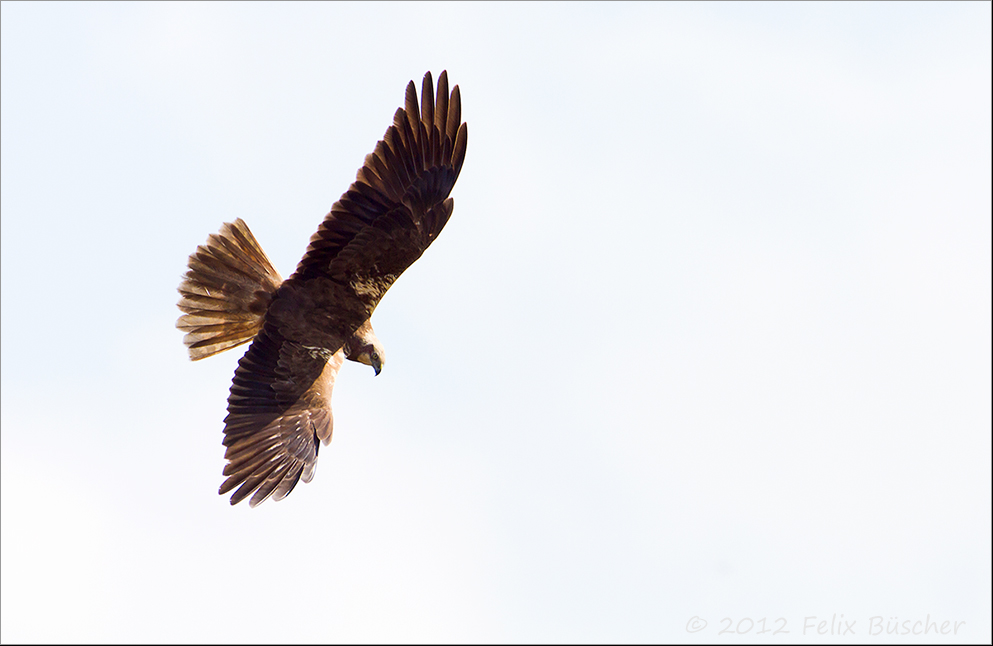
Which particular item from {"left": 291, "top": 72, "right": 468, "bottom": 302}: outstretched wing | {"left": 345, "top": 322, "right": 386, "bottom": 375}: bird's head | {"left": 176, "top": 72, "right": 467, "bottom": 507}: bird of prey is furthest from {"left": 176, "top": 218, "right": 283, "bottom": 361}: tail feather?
{"left": 291, "top": 72, "right": 468, "bottom": 302}: outstretched wing

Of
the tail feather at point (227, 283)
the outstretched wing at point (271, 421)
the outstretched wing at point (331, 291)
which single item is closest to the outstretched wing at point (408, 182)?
the outstretched wing at point (331, 291)

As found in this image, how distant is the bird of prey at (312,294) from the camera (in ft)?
26.4

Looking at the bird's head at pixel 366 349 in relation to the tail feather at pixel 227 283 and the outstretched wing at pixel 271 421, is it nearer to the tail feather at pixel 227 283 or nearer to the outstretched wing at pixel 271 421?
the outstretched wing at pixel 271 421

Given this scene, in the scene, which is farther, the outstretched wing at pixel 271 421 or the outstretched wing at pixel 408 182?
the outstretched wing at pixel 271 421

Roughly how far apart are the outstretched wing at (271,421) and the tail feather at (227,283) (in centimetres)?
32

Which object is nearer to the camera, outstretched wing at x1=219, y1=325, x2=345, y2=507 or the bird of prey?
the bird of prey

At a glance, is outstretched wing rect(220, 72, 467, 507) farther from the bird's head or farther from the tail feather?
the tail feather

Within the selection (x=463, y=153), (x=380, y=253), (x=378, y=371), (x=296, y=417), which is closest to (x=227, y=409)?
(x=296, y=417)

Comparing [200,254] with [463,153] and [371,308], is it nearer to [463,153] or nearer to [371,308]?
[371,308]

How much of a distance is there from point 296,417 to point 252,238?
148 centimetres

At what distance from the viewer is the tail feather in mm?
8828

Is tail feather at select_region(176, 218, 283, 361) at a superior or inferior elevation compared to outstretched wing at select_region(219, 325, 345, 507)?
superior

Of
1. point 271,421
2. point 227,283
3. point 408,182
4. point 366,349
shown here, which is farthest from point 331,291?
point 271,421

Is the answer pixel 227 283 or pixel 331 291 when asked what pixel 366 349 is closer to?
pixel 331 291
